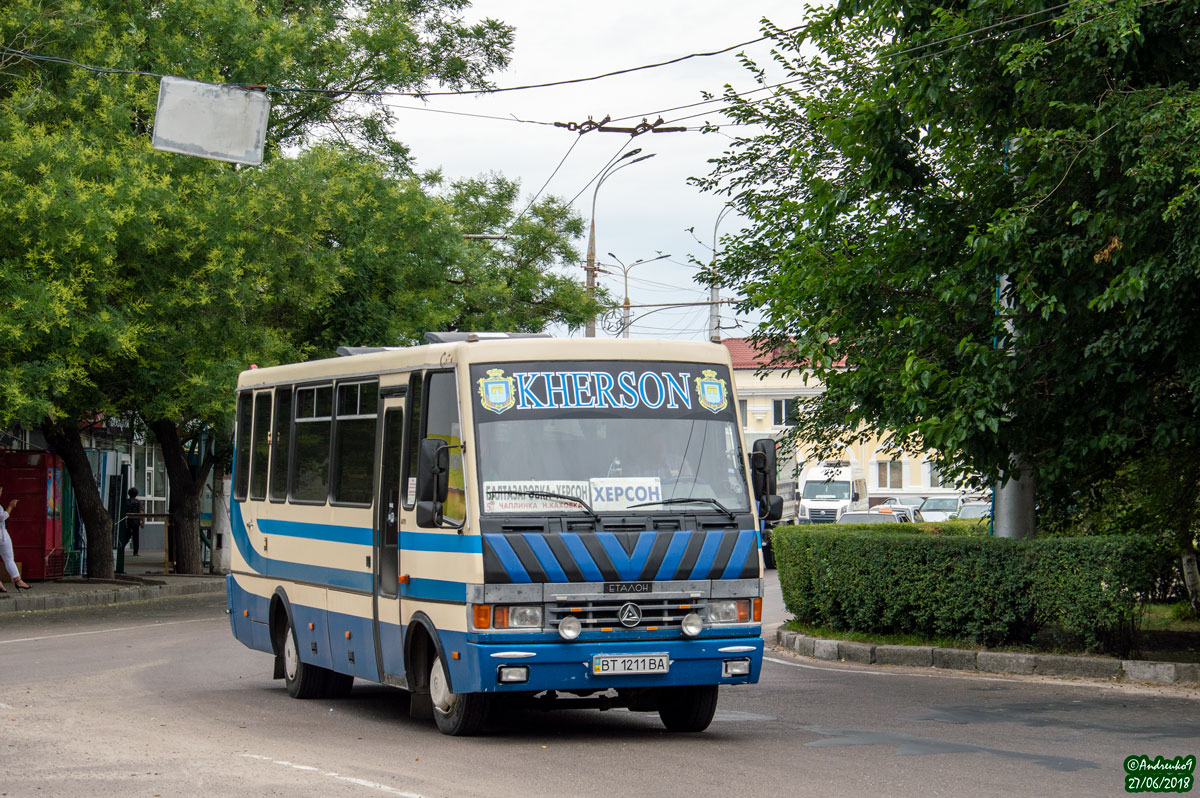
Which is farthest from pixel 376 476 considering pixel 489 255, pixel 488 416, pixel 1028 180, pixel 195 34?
pixel 489 255

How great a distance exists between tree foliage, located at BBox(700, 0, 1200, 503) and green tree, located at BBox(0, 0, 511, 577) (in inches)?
452

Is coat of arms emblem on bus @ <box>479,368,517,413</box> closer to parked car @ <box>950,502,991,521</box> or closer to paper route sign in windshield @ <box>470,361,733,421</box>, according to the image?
paper route sign in windshield @ <box>470,361,733,421</box>

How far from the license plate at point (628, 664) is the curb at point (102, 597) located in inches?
655

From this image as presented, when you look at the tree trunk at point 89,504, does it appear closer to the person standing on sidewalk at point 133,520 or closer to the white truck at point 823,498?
the person standing on sidewalk at point 133,520

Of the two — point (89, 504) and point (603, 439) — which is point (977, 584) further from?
point (89, 504)

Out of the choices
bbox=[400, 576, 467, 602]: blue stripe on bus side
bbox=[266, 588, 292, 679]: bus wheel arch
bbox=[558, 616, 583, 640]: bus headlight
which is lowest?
bbox=[266, 588, 292, 679]: bus wheel arch

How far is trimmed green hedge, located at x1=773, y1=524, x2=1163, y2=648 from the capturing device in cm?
1428

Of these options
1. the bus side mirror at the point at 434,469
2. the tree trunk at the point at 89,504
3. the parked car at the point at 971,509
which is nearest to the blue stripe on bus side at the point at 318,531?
the bus side mirror at the point at 434,469

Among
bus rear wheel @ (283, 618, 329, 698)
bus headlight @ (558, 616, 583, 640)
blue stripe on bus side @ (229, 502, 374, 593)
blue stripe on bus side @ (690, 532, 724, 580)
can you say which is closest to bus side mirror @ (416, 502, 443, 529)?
bus headlight @ (558, 616, 583, 640)

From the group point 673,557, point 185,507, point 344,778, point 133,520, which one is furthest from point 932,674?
point 133,520

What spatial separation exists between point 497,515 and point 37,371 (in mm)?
14381

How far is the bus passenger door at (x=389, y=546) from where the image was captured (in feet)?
36.6

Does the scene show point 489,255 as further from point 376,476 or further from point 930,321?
point 376,476

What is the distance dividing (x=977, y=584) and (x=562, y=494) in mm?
6611
